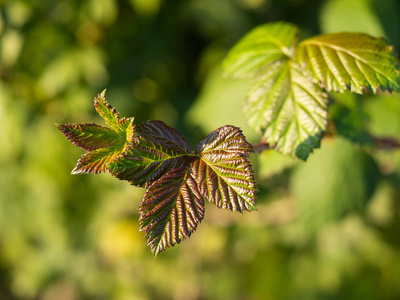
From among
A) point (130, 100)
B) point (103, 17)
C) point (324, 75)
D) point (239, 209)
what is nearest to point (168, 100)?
point (130, 100)

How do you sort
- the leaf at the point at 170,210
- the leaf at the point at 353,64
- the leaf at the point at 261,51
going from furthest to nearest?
the leaf at the point at 261,51 → the leaf at the point at 353,64 → the leaf at the point at 170,210

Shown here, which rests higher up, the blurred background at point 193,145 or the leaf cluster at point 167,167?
the leaf cluster at point 167,167

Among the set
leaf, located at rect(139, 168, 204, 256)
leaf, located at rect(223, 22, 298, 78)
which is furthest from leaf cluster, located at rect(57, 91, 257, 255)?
leaf, located at rect(223, 22, 298, 78)

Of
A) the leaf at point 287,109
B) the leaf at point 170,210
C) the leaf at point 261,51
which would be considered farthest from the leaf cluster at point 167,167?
the leaf at point 261,51

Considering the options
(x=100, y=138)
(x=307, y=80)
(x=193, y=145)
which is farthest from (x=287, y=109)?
(x=193, y=145)

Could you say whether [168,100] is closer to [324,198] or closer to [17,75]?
[17,75]

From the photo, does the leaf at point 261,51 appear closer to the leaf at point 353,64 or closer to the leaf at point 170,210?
the leaf at point 353,64

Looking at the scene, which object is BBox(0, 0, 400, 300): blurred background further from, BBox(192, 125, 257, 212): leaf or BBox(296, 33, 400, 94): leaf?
BBox(192, 125, 257, 212): leaf
